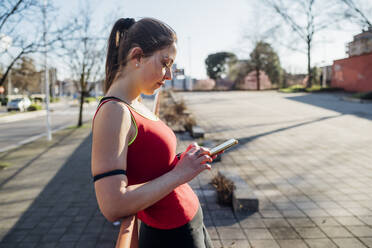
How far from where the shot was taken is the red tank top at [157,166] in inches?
43.5

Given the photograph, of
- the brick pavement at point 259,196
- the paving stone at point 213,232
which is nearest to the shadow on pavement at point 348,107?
the brick pavement at point 259,196

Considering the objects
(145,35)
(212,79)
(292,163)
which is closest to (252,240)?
(145,35)

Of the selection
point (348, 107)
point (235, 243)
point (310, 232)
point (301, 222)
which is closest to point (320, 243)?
point (310, 232)

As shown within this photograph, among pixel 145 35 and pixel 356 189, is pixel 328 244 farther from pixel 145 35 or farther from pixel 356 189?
pixel 145 35

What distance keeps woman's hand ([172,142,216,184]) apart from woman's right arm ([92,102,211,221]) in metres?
0.06

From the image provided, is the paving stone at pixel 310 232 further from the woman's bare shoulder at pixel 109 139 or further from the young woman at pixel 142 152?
the woman's bare shoulder at pixel 109 139

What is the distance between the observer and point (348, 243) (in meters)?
3.05

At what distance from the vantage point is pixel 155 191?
103cm

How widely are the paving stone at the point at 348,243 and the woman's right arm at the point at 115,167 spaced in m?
2.83

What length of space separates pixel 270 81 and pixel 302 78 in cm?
500

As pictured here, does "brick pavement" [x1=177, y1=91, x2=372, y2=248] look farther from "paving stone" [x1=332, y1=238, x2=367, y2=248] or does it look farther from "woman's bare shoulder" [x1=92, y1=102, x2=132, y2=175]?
"woman's bare shoulder" [x1=92, y1=102, x2=132, y2=175]

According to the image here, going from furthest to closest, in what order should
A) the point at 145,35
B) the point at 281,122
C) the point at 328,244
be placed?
1. the point at 281,122
2. the point at 328,244
3. the point at 145,35

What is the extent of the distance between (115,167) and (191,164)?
29 centimetres

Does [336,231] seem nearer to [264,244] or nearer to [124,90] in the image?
[264,244]
